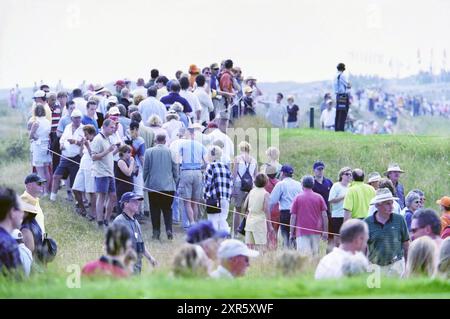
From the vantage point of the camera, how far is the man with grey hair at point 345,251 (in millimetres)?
11711

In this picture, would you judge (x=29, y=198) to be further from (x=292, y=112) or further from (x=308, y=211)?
(x=292, y=112)

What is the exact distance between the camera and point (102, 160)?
16688mm

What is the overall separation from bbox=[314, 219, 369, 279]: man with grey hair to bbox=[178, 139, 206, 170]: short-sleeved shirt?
4.97 meters

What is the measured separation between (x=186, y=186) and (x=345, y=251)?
5.06 m

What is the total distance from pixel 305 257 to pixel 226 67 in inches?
299

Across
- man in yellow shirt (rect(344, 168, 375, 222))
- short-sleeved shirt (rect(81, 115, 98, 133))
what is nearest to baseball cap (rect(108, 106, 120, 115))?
short-sleeved shirt (rect(81, 115, 98, 133))

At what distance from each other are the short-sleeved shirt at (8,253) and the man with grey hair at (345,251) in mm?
2541

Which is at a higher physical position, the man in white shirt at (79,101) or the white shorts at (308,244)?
the man in white shirt at (79,101)

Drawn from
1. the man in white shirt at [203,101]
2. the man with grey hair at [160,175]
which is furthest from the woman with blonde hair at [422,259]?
the man in white shirt at [203,101]

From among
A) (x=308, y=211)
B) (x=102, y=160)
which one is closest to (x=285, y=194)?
(x=308, y=211)

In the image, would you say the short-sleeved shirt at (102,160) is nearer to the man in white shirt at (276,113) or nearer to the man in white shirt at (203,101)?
the man in white shirt at (203,101)

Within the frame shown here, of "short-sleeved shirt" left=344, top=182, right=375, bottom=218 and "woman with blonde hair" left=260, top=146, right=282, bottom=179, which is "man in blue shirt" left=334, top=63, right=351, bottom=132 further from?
"short-sleeved shirt" left=344, top=182, right=375, bottom=218
